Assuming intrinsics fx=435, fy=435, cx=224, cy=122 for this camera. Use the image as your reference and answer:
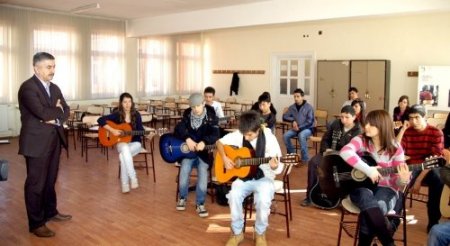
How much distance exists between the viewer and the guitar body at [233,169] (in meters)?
3.69

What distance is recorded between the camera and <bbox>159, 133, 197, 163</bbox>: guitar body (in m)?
4.57

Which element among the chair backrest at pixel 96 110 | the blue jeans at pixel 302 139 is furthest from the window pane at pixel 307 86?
the chair backrest at pixel 96 110

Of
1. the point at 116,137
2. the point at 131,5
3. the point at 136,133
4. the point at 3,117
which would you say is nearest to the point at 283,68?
the point at 131,5

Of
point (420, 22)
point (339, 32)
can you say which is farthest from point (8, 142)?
point (420, 22)

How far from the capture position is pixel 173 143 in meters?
4.66

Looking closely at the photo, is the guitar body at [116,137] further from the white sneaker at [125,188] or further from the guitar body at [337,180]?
the guitar body at [337,180]

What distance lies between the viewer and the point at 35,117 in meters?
3.75

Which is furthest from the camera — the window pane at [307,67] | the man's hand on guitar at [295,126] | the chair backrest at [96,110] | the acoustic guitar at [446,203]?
the window pane at [307,67]

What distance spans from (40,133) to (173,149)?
4.58ft

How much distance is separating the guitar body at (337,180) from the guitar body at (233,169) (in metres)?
0.67

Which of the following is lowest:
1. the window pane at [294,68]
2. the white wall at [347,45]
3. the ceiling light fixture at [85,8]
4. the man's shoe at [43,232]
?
the man's shoe at [43,232]

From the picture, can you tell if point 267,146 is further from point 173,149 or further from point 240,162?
point 173,149

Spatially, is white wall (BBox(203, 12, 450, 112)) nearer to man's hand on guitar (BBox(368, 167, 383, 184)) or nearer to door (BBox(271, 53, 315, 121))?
door (BBox(271, 53, 315, 121))

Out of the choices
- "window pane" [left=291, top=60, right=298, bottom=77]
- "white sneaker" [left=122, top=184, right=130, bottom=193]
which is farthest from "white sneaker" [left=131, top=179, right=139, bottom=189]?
"window pane" [left=291, top=60, right=298, bottom=77]
